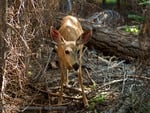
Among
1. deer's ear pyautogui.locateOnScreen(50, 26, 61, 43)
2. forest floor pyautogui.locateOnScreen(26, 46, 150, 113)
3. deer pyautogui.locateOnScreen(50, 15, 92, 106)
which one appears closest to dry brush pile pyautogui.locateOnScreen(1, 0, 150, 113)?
forest floor pyautogui.locateOnScreen(26, 46, 150, 113)

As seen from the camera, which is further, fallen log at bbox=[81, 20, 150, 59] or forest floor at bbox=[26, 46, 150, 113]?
fallen log at bbox=[81, 20, 150, 59]

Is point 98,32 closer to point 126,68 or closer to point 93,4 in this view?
point 126,68

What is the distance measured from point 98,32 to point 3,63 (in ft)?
9.86

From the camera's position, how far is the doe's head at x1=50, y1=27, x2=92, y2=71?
6.20 metres

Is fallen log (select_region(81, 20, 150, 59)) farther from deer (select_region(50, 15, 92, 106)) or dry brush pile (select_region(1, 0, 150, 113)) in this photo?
deer (select_region(50, 15, 92, 106))

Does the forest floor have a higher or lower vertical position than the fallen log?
lower

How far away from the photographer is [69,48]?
20.7ft

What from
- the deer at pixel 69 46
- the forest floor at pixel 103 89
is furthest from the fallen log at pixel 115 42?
the deer at pixel 69 46

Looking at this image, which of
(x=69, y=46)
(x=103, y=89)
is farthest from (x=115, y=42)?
(x=69, y=46)

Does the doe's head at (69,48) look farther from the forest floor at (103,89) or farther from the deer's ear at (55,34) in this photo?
the forest floor at (103,89)

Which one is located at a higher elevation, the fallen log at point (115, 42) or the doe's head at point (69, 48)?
the doe's head at point (69, 48)

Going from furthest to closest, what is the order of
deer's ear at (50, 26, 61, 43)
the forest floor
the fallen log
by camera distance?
the fallen log → the forest floor → deer's ear at (50, 26, 61, 43)

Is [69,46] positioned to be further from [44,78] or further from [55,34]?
[44,78]

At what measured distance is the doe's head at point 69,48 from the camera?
6203mm
